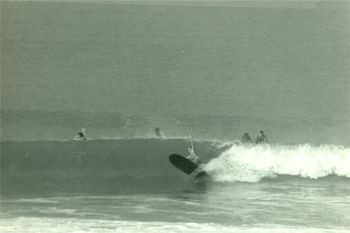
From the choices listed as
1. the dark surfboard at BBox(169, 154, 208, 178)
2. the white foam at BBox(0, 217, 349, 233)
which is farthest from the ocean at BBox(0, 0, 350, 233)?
the dark surfboard at BBox(169, 154, 208, 178)

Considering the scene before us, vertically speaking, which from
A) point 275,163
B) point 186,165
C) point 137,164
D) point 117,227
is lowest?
point 117,227

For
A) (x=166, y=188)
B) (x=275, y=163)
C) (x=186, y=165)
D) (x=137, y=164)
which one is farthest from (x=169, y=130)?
(x=166, y=188)

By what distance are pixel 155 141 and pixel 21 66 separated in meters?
45.7

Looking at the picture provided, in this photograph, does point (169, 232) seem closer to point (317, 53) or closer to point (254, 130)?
point (254, 130)

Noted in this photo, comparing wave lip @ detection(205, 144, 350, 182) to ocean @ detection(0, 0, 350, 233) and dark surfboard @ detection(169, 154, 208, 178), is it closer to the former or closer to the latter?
ocean @ detection(0, 0, 350, 233)

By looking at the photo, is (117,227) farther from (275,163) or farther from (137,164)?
(275,163)

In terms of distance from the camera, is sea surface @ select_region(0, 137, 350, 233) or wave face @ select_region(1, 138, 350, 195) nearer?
sea surface @ select_region(0, 137, 350, 233)

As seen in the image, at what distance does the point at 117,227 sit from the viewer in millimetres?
15672

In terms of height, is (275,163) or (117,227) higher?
(275,163)

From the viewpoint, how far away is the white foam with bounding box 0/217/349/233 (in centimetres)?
1519

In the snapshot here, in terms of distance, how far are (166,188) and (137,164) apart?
3.82 metres

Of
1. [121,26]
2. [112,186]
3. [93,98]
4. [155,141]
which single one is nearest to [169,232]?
[112,186]

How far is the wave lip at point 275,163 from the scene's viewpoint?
84.5 ft

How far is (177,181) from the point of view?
24.3 meters
